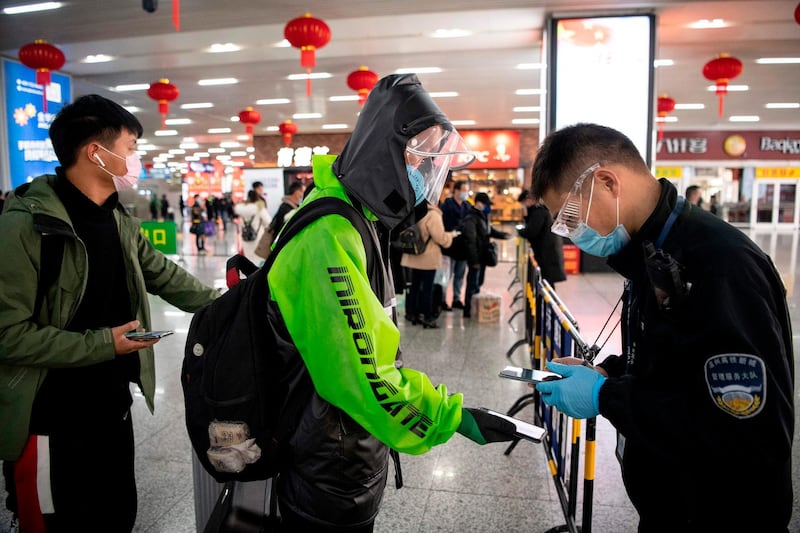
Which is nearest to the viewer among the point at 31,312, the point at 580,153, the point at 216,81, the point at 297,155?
the point at 580,153

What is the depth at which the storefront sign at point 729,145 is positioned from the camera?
20609 millimetres

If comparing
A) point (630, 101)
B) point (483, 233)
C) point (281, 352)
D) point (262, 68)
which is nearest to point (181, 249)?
point (262, 68)

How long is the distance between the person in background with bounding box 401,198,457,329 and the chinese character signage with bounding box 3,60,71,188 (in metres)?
7.74

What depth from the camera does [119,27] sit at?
8742mm

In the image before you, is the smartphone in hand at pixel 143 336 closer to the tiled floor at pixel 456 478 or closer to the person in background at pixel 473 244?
the tiled floor at pixel 456 478

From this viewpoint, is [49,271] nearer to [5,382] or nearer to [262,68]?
[5,382]

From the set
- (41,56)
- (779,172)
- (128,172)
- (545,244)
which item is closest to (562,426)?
(128,172)

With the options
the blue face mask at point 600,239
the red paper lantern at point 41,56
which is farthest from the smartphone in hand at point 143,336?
the red paper lantern at point 41,56

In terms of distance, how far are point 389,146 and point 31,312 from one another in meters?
1.20

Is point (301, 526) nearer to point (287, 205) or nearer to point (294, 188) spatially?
point (287, 205)

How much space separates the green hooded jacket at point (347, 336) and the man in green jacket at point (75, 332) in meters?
0.87

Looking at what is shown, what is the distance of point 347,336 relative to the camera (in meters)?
1.06

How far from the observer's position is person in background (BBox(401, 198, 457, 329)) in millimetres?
5879

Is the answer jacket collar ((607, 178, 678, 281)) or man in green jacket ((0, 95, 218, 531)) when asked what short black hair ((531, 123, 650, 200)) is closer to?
jacket collar ((607, 178, 678, 281))
